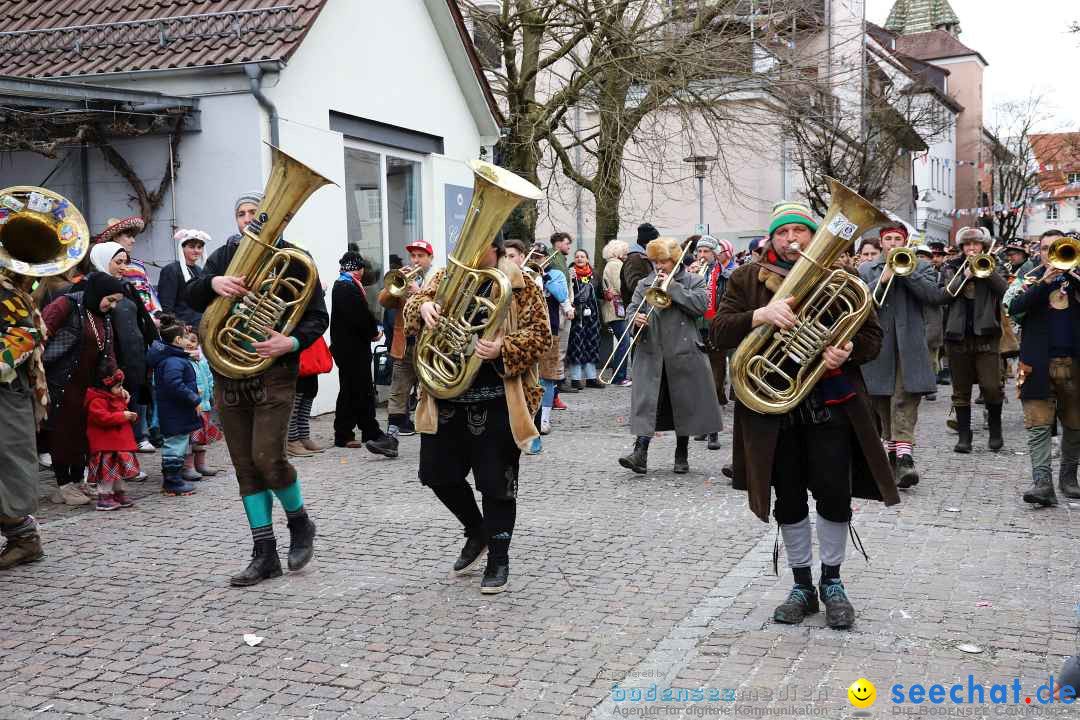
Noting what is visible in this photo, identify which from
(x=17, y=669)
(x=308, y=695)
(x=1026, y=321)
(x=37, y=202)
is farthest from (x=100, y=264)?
(x=1026, y=321)

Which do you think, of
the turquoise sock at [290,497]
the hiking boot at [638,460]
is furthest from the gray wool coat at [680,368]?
the turquoise sock at [290,497]

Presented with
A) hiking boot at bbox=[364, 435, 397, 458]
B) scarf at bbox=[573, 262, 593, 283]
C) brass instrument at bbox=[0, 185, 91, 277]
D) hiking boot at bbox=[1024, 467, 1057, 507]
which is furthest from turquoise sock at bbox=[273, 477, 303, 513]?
scarf at bbox=[573, 262, 593, 283]

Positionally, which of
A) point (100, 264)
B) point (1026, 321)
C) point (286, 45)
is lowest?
point (1026, 321)

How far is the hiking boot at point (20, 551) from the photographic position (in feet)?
20.9

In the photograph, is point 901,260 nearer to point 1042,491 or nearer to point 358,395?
point 1042,491

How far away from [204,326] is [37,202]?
1264 millimetres

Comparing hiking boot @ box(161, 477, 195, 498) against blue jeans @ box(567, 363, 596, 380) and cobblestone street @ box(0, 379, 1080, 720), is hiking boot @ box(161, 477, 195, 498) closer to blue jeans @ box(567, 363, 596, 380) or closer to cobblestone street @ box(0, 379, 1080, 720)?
cobblestone street @ box(0, 379, 1080, 720)

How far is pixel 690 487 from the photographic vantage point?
28.3ft

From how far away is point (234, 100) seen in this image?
458 inches

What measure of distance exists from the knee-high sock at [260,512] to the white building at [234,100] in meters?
6.05

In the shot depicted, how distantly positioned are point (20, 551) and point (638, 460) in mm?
4628

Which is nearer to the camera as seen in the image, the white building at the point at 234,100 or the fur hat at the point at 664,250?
the fur hat at the point at 664,250

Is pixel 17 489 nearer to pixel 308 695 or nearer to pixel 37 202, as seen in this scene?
pixel 37 202

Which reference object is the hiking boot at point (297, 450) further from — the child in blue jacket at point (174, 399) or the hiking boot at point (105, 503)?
the hiking boot at point (105, 503)
